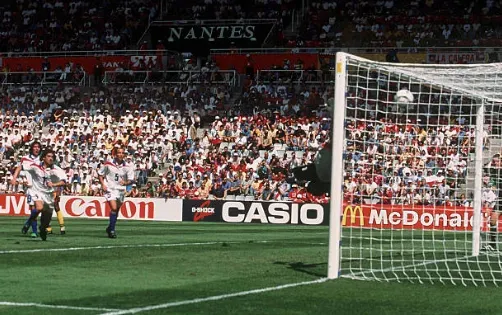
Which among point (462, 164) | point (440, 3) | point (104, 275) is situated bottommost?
point (104, 275)

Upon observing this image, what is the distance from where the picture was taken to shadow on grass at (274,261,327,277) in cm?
1404

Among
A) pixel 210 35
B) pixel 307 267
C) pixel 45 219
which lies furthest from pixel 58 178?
pixel 210 35

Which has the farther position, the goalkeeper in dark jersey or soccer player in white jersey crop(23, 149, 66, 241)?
soccer player in white jersey crop(23, 149, 66, 241)

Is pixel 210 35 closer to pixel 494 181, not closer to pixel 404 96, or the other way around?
pixel 494 181

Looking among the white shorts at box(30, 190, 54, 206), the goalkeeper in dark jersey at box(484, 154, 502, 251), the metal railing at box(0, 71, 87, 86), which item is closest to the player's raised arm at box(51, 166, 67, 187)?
the white shorts at box(30, 190, 54, 206)

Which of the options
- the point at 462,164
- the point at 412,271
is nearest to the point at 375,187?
the point at 462,164

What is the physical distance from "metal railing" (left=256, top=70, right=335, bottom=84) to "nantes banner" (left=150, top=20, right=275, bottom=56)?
2.46 meters

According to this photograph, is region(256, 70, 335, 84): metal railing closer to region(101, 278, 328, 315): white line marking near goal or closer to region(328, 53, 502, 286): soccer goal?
region(328, 53, 502, 286): soccer goal

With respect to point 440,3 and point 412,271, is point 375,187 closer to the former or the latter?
point 412,271

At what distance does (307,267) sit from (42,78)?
3842 centimetres

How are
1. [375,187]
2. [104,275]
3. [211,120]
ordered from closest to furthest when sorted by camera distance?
[104,275], [375,187], [211,120]

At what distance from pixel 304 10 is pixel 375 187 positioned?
24.9m

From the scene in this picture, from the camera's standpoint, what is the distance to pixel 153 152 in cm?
4203

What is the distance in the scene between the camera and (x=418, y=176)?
87.1 feet
